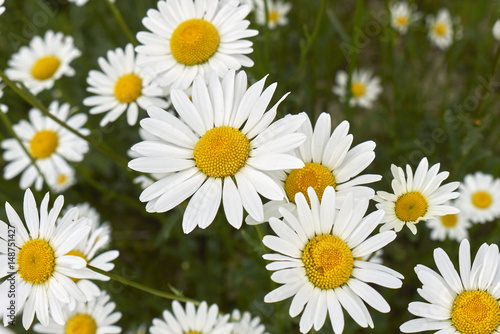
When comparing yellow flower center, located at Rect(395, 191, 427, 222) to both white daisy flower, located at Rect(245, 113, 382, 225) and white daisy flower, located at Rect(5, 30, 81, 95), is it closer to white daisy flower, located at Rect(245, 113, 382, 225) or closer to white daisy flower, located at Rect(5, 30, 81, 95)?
white daisy flower, located at Rect(245, 113, 382, 225)

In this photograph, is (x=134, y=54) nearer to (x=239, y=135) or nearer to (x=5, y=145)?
(x=5, y=145)

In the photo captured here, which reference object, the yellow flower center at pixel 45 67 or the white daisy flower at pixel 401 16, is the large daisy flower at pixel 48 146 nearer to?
the yellow flower center at pixel 45 67

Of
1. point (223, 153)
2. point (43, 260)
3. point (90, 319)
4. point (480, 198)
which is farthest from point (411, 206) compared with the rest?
point (90, 319)

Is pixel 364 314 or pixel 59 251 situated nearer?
pixel 364 314

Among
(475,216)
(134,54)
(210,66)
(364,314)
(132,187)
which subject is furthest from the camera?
(132,187)

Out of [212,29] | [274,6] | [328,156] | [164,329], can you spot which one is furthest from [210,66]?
[274,6]

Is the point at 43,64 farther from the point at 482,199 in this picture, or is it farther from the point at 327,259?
the point at 482,199
